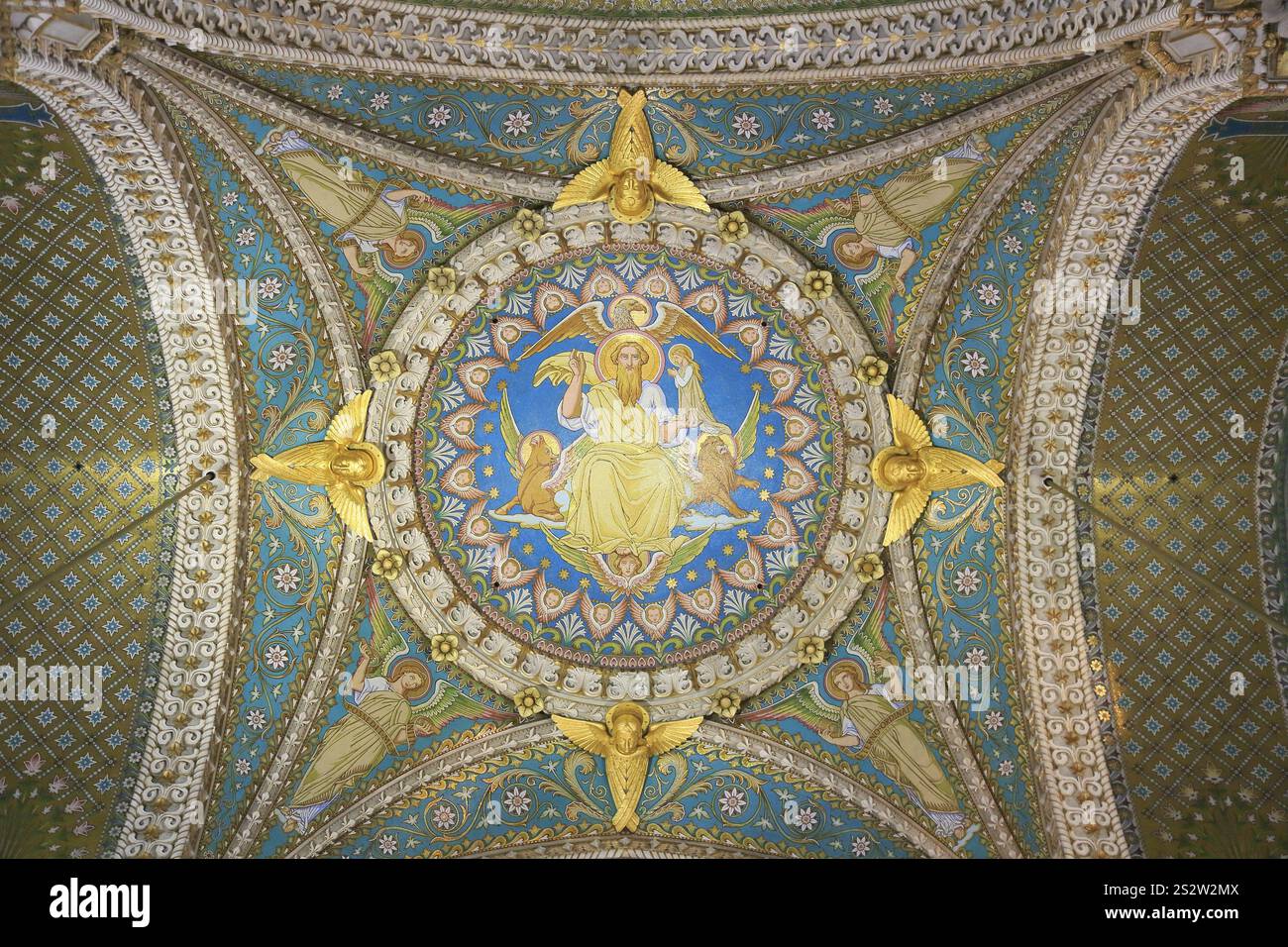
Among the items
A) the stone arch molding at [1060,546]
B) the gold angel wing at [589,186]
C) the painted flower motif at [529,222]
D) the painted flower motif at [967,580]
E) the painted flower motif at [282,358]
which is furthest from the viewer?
the painted flower motif at [967,580]

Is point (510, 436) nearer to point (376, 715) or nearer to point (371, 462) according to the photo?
point (371, 462)

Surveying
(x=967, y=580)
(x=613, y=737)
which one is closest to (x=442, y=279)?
(x=613, y=737)

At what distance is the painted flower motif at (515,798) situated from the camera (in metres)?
10.9

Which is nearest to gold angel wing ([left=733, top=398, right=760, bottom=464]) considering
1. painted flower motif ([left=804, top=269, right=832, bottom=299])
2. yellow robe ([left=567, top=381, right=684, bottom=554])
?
yellow robe ([left=567, top=381, right=684, bottom=554])

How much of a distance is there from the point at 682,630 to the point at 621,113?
448 centimetres

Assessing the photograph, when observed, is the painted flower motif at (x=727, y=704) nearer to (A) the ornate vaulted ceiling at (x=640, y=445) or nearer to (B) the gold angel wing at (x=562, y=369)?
(A) the ornate vaulted ceiling at (x=640, y=445)

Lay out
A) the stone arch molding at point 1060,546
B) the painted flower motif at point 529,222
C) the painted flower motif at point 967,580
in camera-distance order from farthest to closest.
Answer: the painted flower motif at point 967,580
the painted flower motif at point 529,222
the stone arch molding at point 1060,546

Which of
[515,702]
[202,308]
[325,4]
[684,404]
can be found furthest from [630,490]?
[325,4]

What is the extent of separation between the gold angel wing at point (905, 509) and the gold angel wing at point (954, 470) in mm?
106

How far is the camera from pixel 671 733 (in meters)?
10.8

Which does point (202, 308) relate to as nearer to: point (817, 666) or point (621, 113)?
point (621, 113)

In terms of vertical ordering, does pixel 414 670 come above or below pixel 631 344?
below

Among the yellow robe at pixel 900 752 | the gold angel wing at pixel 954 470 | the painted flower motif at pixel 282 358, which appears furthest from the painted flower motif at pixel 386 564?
the gold angel wing at pixel 954 470

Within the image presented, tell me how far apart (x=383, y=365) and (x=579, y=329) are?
1688mm
